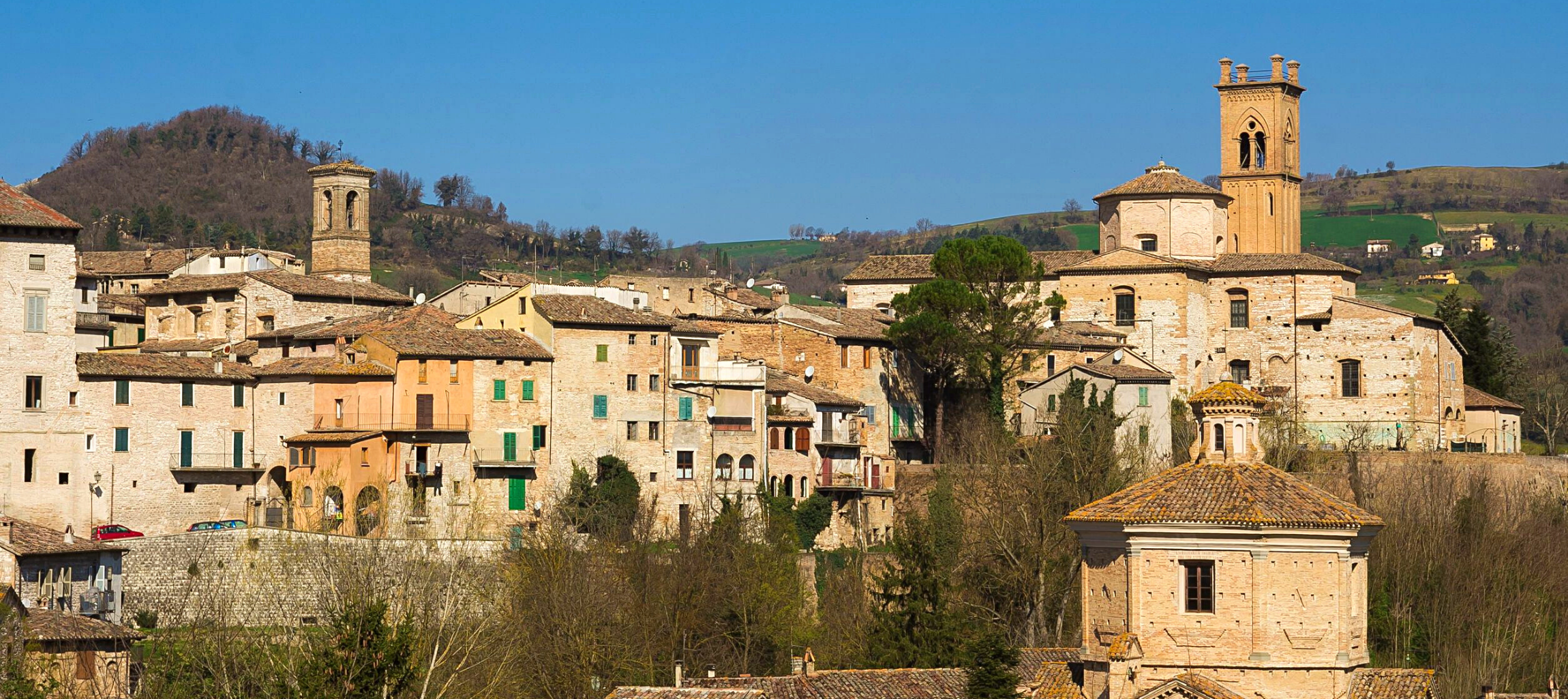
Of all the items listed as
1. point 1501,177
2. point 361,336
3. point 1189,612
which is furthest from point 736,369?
point 1501,177

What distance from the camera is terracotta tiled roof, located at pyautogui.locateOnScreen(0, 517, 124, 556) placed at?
39906mm

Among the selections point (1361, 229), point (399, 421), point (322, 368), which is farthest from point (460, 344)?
point (1361, 229)

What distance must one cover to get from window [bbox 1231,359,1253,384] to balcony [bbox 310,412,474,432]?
24.2 m

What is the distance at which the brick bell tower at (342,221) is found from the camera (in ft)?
224

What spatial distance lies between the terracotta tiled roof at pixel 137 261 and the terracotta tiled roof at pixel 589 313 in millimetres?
17651

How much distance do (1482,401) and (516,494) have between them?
29122mm

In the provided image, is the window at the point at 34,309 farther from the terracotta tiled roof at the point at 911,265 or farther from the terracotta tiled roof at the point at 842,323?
the terracotta tiled roof at the point at 911,265

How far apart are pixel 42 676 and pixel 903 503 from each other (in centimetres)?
2781

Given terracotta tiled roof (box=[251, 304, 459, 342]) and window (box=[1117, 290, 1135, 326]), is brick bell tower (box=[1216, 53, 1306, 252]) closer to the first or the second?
window (box=[1117, 290, 1135, 326])

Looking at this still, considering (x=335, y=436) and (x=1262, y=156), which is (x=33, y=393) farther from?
(x=1262, y=156)

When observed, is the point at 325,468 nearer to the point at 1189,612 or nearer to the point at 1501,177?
the point at 1189,612

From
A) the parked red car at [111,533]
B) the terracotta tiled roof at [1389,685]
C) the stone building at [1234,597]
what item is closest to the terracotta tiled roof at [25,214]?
the parked red car at [111,533]

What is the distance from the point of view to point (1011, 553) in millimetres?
47000

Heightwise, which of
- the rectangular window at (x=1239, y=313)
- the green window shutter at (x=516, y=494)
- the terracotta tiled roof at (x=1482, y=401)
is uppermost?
the rectangular window at (x=1239, y=313)
